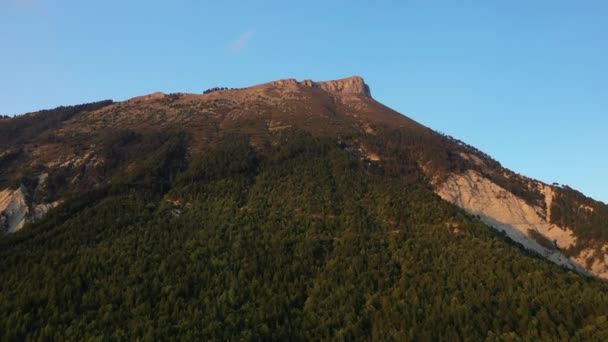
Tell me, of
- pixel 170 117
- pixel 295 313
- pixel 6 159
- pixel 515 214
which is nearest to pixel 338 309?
pixel 295 313

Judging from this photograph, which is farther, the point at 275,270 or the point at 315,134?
the point at 315,134

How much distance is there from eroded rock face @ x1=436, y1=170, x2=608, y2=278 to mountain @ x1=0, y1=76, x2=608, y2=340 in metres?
0.43

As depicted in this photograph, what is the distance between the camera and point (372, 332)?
178 feet

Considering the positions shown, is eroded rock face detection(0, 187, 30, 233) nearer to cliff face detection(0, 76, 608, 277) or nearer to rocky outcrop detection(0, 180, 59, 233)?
rocky outcrop detection(0, 180, 59, 233)

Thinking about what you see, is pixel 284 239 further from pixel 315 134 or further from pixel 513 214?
pixel 513 214

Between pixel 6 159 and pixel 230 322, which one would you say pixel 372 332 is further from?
pixel 6 159

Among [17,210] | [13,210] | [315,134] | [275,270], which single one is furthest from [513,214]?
[13,210]

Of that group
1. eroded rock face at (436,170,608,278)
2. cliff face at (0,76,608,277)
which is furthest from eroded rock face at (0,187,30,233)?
eroded rock face at (436,170,608,278)

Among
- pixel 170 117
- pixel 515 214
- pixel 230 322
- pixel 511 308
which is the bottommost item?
pixel 230 322

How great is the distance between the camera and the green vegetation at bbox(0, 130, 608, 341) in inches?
2095

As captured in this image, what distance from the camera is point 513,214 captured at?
10719 cm

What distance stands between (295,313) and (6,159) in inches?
3561

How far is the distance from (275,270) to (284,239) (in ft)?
25.5

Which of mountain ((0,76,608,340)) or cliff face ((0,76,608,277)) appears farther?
cliff face ((0,76,608,277))
